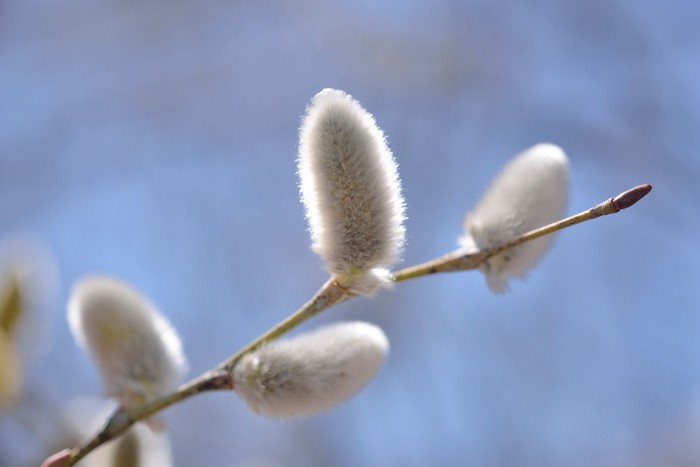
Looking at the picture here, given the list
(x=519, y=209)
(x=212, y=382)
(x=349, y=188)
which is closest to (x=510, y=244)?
(x=519, y=209)

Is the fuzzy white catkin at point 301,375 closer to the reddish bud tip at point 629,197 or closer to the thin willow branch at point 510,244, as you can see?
the thin willow branch at point 510,244

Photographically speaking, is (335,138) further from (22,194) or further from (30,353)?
(22,194)

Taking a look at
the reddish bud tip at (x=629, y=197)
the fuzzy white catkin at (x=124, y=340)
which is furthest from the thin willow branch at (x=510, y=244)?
the fuzzy white catkin at (x=124, y=340)

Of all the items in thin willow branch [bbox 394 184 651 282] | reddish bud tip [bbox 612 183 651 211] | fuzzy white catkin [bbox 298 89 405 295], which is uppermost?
fuzzy white catkin [bbox 298 89 405 295]

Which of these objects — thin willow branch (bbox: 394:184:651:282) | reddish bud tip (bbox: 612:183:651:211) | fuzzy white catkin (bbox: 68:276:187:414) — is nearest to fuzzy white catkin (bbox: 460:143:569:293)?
thin willow branch (bbox: 394:184:651:282)

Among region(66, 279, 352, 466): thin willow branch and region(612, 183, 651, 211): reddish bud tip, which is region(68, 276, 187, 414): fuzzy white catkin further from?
region(612, 183, 651, 211): reddish bud tip

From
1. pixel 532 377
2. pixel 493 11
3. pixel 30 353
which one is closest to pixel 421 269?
pixel 30 353
